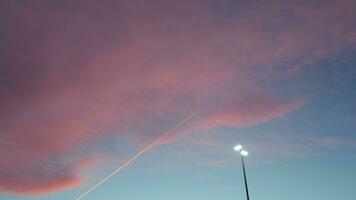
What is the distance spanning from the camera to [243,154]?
54.2 feet
